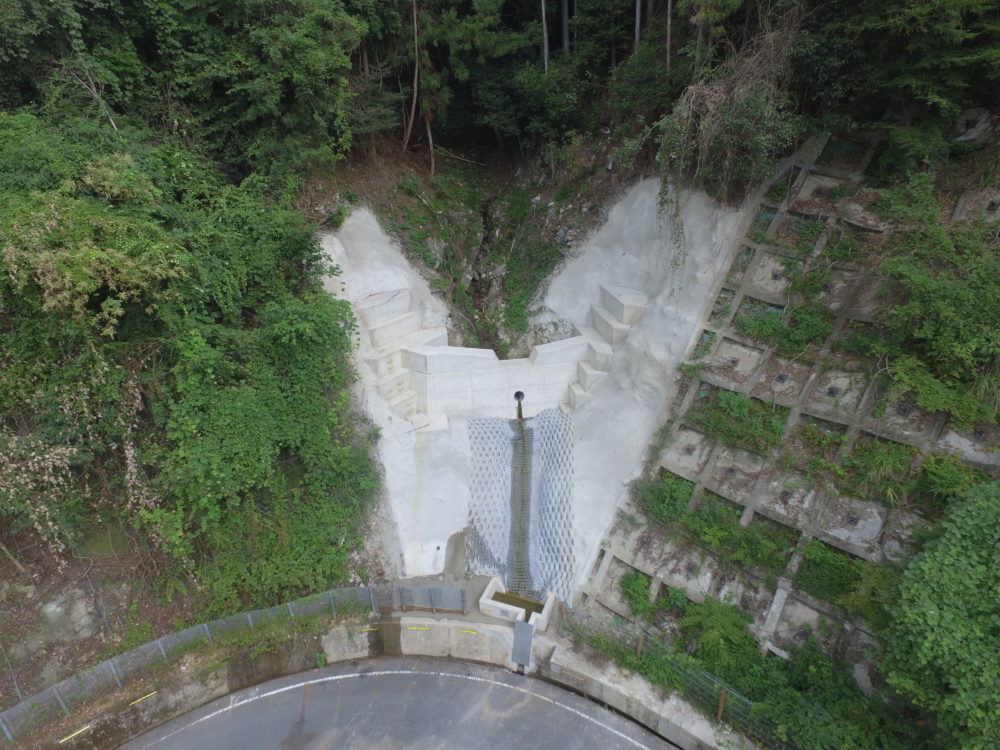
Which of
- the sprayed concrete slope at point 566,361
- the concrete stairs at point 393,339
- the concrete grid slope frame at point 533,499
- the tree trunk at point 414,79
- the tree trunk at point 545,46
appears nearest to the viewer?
the concrete grid slope frame at point 533,499

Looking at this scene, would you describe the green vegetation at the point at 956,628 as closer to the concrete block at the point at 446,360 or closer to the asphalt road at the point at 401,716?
the asphalt road at the point at 401,716

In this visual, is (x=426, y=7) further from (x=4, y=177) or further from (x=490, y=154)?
(x=4, y=177)

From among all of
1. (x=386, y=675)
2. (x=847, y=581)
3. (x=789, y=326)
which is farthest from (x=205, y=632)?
(x=789, y=326)

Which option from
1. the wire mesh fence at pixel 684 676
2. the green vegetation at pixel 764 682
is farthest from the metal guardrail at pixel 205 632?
the green vegetation at pixel 764 682

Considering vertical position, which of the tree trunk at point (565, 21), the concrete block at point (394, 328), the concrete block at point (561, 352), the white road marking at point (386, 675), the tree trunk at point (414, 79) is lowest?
the white road marking at point (386, 675)

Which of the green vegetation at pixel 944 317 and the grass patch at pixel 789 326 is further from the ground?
the green vegetation at pixel 944 317

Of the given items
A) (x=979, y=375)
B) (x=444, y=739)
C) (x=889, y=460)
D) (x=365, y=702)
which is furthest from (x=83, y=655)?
(x=979, y=375)

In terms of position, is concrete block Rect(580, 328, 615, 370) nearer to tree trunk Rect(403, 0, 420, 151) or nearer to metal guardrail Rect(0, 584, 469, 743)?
metal guardrail Rect(0, 584, 469, 743)
